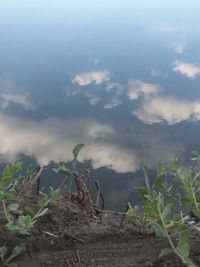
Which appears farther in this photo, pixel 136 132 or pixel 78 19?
pixel 78 19

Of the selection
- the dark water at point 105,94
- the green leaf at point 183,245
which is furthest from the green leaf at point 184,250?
the dark water at point 105,94

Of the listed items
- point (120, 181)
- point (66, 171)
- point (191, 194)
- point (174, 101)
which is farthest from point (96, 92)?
point (191, 194)

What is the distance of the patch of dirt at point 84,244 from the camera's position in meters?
1.68

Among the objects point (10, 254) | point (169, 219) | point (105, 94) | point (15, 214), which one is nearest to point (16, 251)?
point (10, 254)

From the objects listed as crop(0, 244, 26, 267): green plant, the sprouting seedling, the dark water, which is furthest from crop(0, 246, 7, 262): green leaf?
the dark water

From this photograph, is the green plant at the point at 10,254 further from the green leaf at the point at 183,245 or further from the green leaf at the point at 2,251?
the green leaf at the point at 183,245

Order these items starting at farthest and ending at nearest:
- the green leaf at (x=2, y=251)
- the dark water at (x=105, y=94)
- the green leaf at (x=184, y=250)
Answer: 1. the dark water at (x=105, y=94)
2. the green leaf at (x=2, y=251)
3. the green leaf at (x=184, y=250)

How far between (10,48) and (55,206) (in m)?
4.61

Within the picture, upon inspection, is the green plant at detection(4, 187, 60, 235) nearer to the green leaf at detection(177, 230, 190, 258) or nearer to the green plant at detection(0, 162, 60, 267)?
the green plant at detection(0, 162, 60, 267)

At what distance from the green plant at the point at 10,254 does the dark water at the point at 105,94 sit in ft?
3.99

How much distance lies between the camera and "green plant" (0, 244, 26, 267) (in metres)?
1.63

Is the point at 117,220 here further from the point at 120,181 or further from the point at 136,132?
the point at 136,132

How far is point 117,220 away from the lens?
232 centimetres

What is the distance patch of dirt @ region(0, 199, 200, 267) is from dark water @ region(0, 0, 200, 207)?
0.95 meters
